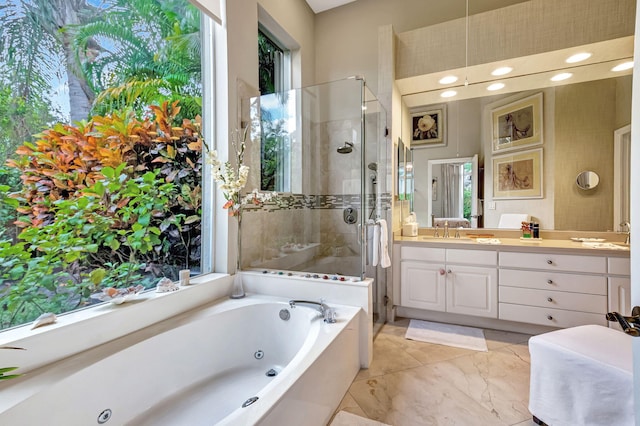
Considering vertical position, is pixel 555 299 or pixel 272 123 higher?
pixel 272 123

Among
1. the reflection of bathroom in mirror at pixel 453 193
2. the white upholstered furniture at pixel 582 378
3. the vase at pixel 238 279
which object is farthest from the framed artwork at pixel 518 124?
the vase at pixel 238 279

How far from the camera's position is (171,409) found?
4.81 feet

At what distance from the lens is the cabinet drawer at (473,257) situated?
255 cm

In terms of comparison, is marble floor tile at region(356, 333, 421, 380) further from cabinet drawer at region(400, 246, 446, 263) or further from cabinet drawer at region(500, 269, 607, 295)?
cabinet drawer at region(500, 269, 607, 295)

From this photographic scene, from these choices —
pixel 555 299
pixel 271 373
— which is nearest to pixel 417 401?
pixel 271 373

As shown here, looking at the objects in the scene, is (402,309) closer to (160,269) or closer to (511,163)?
(511,163)

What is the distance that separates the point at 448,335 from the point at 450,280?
49 cm

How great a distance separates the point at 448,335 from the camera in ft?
8.38

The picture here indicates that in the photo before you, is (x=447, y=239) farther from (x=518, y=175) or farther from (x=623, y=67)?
(x=623, y=67)

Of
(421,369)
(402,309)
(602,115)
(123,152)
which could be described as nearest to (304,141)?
(123,152)

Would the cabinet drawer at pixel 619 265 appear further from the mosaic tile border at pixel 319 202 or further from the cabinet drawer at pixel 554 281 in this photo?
the mosaic tile border at pixel 319 202

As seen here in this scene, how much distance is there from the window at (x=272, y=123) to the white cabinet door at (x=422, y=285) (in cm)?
148

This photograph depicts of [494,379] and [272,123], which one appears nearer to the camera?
[494,379]

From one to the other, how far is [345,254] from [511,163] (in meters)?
1.90
